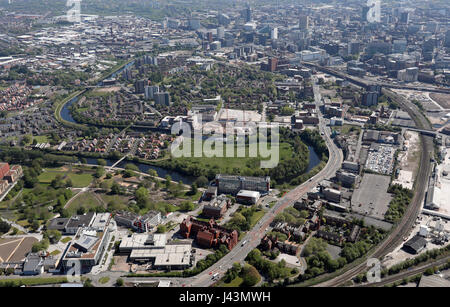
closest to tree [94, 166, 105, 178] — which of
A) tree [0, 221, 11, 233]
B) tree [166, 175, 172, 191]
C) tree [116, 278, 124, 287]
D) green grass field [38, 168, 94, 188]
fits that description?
green grass field [38, 168, 94, 188]

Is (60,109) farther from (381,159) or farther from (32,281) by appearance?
(381,159)

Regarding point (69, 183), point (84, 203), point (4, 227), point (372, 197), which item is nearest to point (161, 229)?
point (84, 203)

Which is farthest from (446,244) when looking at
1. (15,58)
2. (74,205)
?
(15,58)

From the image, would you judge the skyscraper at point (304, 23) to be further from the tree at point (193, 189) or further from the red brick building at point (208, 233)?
the red brick building at point (208, 233)

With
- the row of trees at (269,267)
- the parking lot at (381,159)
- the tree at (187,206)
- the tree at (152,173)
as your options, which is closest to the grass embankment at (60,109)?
the tree at (152,173)

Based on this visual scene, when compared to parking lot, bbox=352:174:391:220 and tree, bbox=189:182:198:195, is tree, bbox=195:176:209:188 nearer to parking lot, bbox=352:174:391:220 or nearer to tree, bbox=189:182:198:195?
tree, bbox=189:182:198:195

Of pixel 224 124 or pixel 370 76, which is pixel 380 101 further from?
pixel 224 124
